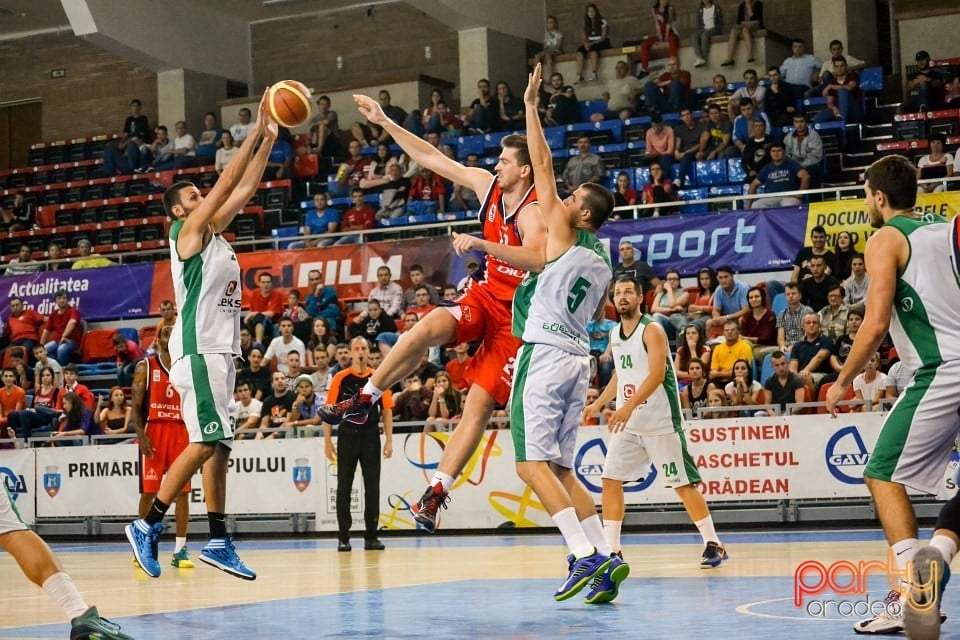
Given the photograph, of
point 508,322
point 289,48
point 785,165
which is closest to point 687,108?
point 785,165

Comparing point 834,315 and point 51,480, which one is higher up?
point 834,315

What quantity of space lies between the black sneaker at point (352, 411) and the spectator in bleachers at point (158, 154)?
66.5ft

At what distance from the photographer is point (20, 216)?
28.5m

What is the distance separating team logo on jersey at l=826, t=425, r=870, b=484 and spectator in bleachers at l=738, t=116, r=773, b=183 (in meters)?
6.72

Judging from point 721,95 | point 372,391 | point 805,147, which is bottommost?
point 372,391

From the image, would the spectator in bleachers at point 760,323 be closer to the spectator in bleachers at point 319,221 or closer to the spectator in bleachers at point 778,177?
the spectator in bleachers at point 778,177

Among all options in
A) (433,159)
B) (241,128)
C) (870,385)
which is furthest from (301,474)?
(241,128)

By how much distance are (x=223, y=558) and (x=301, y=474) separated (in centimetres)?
781

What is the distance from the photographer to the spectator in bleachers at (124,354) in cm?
2086

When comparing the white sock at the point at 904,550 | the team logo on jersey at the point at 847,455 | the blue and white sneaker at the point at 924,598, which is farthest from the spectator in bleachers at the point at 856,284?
the blue and white sneaker at the point at 924,598

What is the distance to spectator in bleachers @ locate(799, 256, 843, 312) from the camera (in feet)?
53.9

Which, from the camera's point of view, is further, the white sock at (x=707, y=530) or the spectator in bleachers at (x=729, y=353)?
the spectator in bleachers at (x=729, y=353)

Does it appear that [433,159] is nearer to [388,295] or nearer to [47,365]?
[388,295]

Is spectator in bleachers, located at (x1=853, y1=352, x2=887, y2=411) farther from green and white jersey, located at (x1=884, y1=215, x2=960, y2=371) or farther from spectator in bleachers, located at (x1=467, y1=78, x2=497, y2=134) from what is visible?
spectator in bleachers, located at (x1=467, y1=78, x2=497, y2=134)
